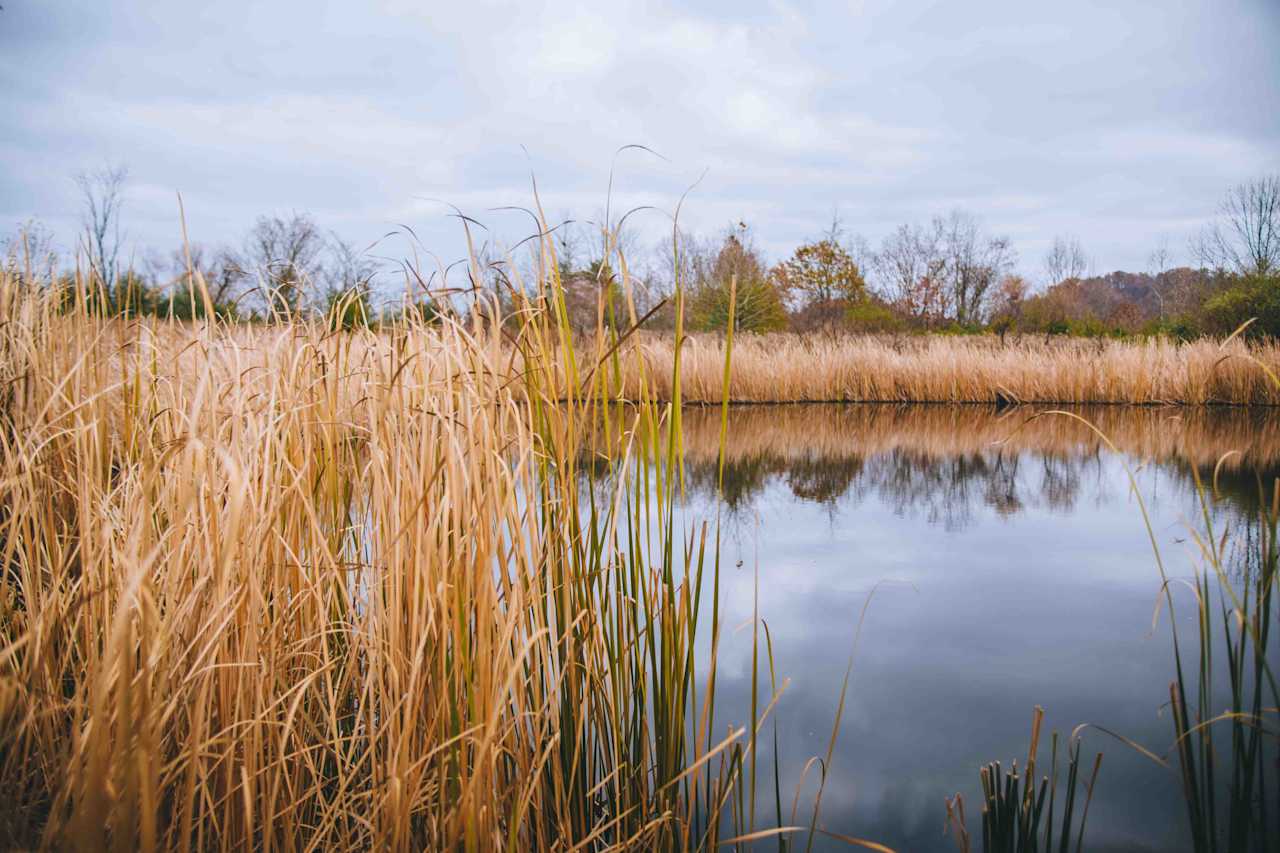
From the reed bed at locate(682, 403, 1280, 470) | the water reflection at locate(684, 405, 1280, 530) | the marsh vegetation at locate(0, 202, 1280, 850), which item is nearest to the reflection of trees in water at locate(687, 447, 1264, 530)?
the water reflection at locate(684, 405, 1280, 530)

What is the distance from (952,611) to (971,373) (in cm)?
825

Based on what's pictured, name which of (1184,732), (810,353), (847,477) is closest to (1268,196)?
(810,353)

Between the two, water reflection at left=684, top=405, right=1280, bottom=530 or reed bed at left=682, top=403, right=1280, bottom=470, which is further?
reed bed at left=682, top=403, right=1280, bottom=470

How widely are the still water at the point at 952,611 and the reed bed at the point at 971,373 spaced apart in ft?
10.8

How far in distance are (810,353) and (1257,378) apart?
566 cm

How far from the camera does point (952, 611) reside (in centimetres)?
291

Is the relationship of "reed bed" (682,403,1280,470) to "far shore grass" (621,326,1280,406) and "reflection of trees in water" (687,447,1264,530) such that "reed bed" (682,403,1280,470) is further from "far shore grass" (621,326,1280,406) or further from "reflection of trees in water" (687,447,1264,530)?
"far shore grass" (621,326,1280,406)

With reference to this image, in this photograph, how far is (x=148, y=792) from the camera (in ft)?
2.15

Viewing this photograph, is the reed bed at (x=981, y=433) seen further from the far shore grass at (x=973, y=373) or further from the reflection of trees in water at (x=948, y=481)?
the far shore grass at (x=973, y=373)

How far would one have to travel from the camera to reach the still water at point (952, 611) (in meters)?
1.79

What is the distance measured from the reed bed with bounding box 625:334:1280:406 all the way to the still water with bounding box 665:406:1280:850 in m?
3.28

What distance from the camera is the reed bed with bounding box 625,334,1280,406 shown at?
915 cm

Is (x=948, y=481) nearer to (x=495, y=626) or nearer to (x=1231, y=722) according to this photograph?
(x=1231, y=722)

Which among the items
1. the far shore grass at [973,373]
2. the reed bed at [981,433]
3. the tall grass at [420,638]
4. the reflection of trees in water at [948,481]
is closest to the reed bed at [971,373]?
the far shore grass at [973,373]
